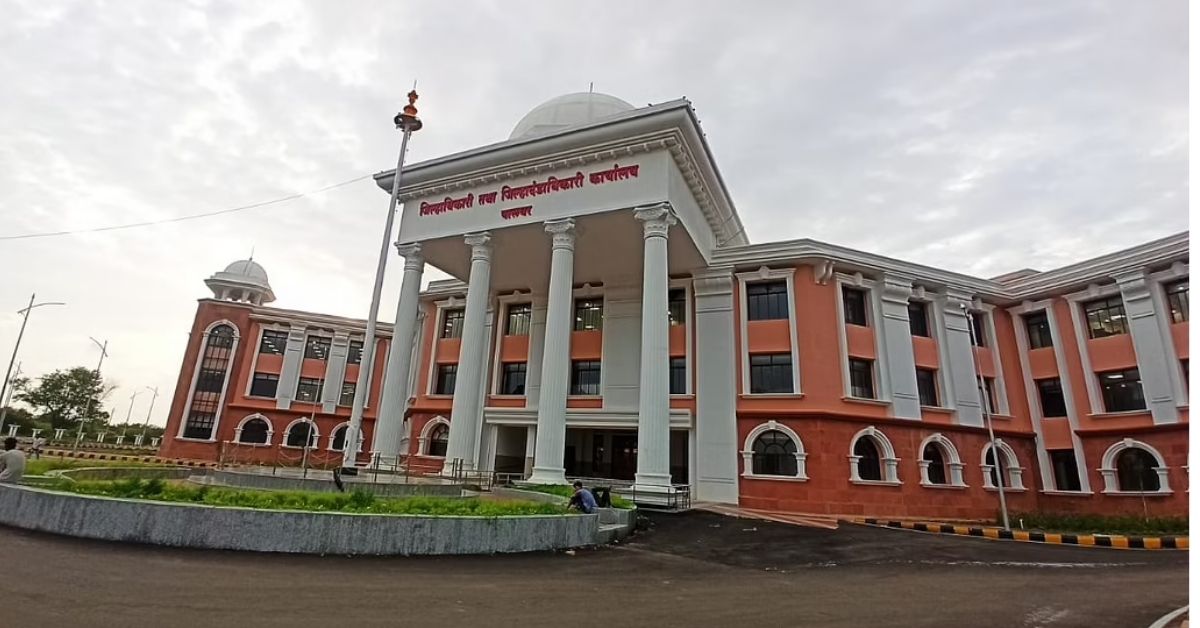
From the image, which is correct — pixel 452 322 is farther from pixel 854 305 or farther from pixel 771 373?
pixel 854 305

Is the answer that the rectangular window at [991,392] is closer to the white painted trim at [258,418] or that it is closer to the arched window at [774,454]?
the arched window at [774,454]

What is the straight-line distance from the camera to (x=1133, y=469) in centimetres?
1795

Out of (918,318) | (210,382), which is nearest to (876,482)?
(918,318)

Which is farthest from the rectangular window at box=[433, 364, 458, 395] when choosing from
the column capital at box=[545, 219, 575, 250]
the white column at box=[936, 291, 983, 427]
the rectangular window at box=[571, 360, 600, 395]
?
the white column at box=[936, 291, 983, 427]

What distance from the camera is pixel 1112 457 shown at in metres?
18.3

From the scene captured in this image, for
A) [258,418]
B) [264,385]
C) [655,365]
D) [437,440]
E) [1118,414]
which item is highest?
[264,385]

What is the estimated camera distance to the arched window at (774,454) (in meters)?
18.4

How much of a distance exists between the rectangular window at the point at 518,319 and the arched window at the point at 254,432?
18694 millimetres

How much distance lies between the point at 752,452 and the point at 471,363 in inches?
395

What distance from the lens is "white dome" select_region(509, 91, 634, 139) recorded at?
72.0ft

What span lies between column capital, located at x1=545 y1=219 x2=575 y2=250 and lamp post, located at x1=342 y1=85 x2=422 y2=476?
5.64 metres

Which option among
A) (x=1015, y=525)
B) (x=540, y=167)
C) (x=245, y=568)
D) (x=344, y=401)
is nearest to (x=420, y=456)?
(x=344, y=401)

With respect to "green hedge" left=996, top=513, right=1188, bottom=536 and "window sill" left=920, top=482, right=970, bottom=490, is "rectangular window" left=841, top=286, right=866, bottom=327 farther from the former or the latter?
"green hedge" left=996, top=513, right=1188, bottom=536

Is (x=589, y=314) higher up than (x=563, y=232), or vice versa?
(x=563, y=232)
